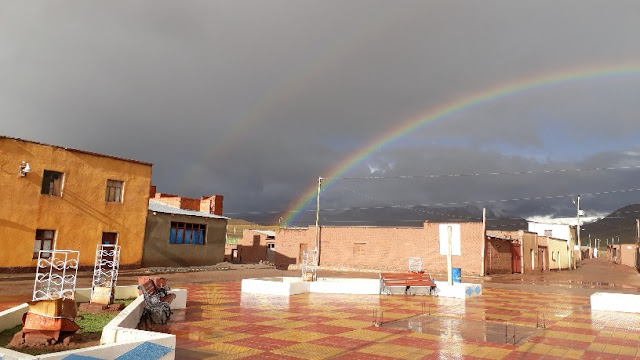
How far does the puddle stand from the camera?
10851mm

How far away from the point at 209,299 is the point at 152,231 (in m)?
19.4

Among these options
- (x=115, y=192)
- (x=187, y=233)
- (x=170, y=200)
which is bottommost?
(x=187, y=233)

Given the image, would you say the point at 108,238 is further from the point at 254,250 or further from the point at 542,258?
the point at 542,258

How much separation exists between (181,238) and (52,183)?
11.6 meters

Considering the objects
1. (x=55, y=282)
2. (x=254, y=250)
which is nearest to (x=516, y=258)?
(x=254, y=250)

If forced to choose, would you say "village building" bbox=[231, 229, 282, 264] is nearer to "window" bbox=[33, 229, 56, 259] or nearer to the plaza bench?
"window" bbox=[33, 229, 56, 259]

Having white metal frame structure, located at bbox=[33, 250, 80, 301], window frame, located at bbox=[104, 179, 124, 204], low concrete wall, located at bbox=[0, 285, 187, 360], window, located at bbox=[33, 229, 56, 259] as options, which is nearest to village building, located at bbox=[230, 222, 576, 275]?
window frame, located at bbox=[104, 179, 124, 204]

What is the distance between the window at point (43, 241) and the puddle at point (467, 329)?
23.8 meters

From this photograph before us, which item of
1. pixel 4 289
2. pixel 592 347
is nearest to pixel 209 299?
pixel 4 289

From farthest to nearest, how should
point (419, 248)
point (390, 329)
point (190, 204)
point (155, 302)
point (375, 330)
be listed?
point (190, 204) < point (419, 248) < point (155, 302) < point (390, 329) < point (375, 330)

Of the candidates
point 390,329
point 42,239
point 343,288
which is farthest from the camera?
point 42,239

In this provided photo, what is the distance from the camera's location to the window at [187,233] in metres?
36.4

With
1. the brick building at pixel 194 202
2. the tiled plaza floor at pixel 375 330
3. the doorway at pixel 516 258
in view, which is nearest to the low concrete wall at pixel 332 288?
the tiled plaza floor at pixel 375 330

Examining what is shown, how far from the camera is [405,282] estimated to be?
21.0 m
